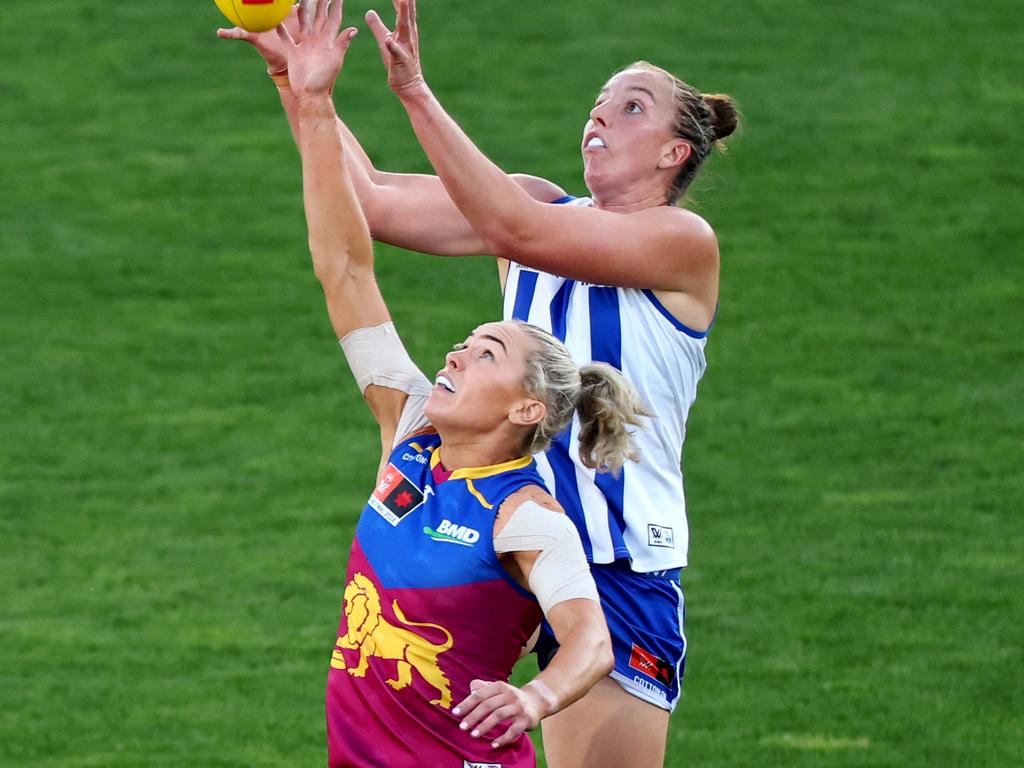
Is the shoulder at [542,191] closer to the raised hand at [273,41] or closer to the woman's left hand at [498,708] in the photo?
the raised hand at [273,41]

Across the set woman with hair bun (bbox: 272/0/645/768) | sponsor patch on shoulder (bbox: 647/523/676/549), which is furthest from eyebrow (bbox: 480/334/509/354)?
sponsor patch on shoulder (bbox: 647/523/676/549)

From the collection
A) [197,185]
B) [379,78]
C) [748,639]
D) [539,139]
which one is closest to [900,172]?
[539,139]

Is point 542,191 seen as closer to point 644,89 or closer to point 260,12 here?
point 644,89

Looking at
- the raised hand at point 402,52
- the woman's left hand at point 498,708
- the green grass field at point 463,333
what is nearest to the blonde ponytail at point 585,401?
the raised hand at point 402,52

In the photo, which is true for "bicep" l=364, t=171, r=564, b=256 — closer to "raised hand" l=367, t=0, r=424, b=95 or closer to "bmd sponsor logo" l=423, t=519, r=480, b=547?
"raised hand" l=367, t=0, r=424, b=95

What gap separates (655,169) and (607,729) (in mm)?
1335

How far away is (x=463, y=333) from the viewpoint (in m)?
11.0

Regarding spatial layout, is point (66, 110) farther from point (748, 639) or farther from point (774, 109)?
point (748, 639)

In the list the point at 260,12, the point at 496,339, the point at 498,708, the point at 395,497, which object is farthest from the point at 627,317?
the point at 498,708

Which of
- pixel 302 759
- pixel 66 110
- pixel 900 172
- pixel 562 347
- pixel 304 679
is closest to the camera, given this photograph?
pixel 562 347

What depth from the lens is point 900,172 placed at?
13.0 meters

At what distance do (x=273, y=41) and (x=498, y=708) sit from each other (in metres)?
1.76

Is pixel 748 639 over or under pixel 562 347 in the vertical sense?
under

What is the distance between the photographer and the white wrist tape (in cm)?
388
